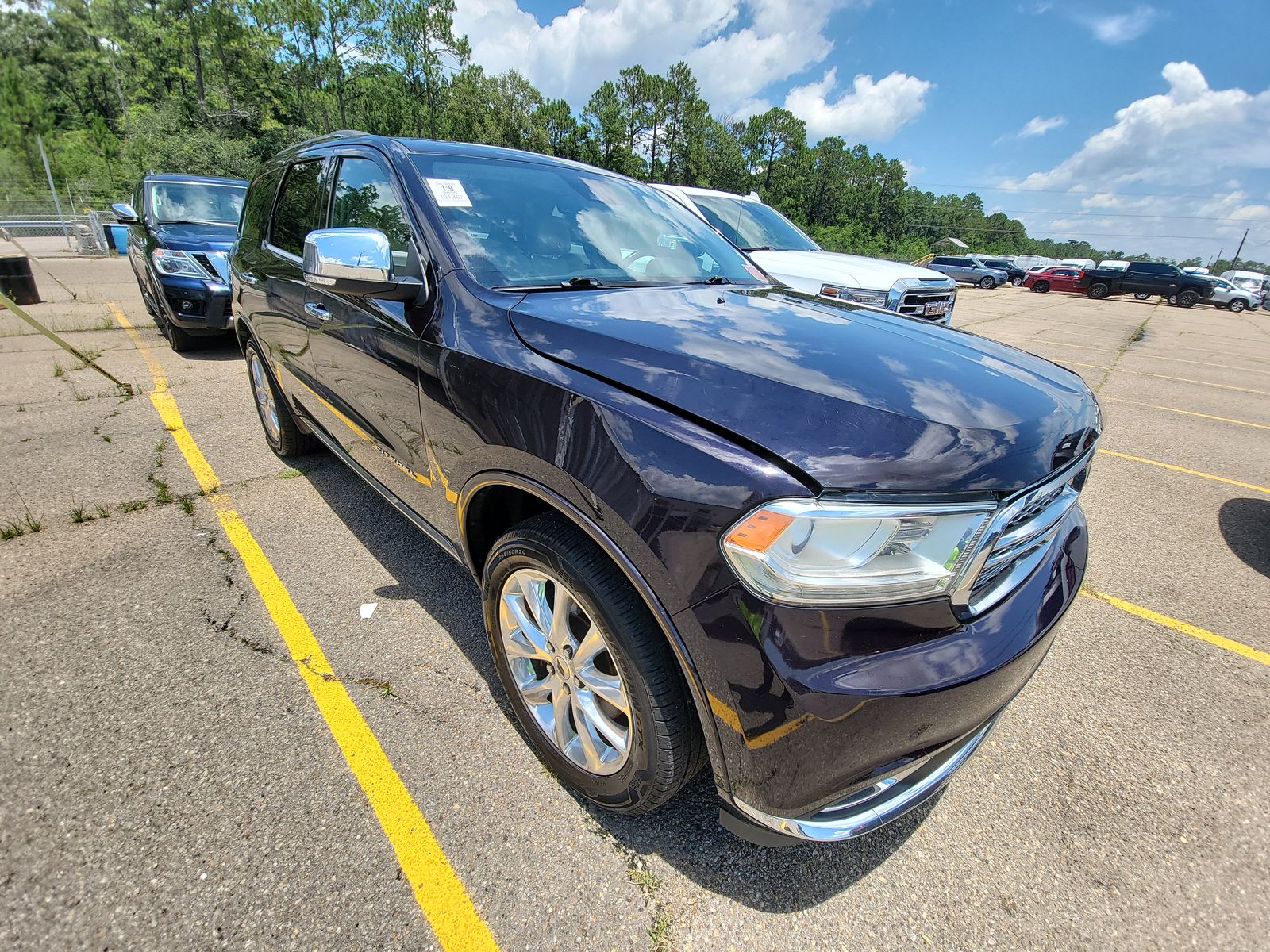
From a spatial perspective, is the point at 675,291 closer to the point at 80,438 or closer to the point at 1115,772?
the point at 1115,772

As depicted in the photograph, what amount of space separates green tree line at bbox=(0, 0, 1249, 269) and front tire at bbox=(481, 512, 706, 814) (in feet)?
76.3

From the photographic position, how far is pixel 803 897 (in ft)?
5.41

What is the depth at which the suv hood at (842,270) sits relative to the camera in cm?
555

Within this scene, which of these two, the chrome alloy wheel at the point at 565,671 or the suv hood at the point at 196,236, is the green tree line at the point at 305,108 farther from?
the chrome alloy wheel at the point at 565,671

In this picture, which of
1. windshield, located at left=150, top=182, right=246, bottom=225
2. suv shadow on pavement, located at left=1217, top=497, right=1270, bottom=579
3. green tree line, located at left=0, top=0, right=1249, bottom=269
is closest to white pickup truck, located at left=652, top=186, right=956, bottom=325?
suv shadow on pavement, located at left=1217, top=497, right=1270, bottom=579

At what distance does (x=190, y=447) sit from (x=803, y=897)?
483cm

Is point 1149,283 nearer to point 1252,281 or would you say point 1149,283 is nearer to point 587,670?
point 1252,281

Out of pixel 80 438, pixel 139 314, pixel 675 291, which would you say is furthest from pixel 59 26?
pixel 675 291

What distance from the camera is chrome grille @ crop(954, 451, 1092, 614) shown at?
1326mm

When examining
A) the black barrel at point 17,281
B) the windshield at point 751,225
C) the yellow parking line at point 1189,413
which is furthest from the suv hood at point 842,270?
the black barrel at point 17,281

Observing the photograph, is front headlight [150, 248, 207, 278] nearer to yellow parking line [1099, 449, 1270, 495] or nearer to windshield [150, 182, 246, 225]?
windshield [150, 182, 246, 225]

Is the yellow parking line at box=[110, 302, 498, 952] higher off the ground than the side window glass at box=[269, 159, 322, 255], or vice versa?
the side window glass at box=[269, 159, 322, 255]

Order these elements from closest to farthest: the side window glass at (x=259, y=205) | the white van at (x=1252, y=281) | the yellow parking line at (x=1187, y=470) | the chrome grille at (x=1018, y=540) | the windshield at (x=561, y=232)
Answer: the chrome grille at (x=1018, y=540) < the windshield at (x=561, y=232) < the side window glass at (x=259, y=205) < the yellow parking line at (x=1187, y=470) < the white van at (x=1252, y=281)

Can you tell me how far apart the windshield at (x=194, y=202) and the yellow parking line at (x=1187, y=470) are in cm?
989
